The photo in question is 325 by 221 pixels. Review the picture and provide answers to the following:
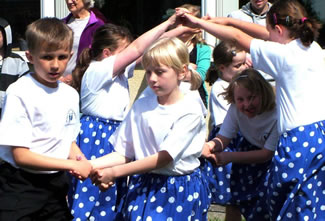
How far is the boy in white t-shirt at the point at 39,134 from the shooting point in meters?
3.31

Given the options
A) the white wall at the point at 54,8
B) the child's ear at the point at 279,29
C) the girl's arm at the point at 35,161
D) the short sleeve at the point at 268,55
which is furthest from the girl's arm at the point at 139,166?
the white wall at the point at 54,8

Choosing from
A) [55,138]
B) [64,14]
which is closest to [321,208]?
[55,138]

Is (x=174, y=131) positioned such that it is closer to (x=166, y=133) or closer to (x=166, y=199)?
(x=166, y=133)

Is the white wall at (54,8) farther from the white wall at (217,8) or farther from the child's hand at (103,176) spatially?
the child's hand at (103,176)

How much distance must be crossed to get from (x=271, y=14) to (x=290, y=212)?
3.95 feet

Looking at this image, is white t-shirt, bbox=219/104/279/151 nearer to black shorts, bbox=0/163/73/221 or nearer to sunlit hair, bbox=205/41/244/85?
sunlit hair, bbox=205/41/244/85

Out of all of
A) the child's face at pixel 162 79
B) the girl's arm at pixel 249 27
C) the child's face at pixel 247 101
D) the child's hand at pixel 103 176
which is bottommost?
the child's hand at pixel 103 176

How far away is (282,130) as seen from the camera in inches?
147

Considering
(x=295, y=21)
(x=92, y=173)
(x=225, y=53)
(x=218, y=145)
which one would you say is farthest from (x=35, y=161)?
(x=225, y=53)

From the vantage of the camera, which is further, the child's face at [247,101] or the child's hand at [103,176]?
the child's face at [247,101]

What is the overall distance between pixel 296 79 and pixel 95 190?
1661 millimetres

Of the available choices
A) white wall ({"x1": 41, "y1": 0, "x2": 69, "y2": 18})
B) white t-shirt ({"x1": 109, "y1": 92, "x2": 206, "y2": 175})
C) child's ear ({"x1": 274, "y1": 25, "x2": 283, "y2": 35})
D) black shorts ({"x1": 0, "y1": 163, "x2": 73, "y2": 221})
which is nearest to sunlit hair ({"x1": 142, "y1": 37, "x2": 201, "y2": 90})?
white t-shirt ({"x1": 109, "y1": 92, "x2": 206, "y2": 175})

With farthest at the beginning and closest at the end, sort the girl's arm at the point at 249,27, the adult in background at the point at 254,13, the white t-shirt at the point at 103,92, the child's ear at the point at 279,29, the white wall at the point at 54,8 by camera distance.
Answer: the white wall at the point at 54,8, the adult in background at the point at 254,13, the white t-shirt at the point at 103,92, the girl's arm at the point at 249,27, the child's ear at the point at 279,29

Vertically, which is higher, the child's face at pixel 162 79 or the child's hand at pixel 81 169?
the child's face at pixel 162 79
